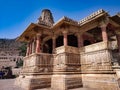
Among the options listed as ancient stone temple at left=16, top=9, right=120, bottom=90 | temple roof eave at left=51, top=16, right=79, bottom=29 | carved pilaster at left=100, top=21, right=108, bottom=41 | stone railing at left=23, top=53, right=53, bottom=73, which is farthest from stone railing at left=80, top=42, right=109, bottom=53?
stone railing at left=23, top=53, right=53, bottom=73

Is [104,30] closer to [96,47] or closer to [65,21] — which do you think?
[96,47]

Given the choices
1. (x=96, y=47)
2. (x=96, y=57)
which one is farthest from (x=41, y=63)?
(x=96, y=47)

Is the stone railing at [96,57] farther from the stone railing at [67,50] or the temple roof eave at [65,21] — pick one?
the temple roof eave at [65,21]

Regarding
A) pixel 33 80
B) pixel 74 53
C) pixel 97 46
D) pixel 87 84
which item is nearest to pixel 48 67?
pixel 33 80

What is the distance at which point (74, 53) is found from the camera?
1194cm

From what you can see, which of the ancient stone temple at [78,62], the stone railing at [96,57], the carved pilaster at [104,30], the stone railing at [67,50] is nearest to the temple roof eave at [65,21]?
the ancient stone temple at [78,62]

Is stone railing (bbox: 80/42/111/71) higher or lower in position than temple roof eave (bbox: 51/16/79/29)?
lower

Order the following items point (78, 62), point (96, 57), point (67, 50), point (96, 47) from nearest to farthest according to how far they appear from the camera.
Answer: point (96, 57), point (96, 47), point (67, 50), point (78, 62)

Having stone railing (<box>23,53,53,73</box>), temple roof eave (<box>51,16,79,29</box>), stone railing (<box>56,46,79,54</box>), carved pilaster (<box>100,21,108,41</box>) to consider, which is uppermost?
temple roof eave (<box>51,16,79,29</box>)

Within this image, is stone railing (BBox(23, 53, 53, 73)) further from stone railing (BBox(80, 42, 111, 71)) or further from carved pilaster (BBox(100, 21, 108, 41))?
carved pilaster (BBox(100, 21, 108, 41))

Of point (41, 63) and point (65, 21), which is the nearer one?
point (65, 21)

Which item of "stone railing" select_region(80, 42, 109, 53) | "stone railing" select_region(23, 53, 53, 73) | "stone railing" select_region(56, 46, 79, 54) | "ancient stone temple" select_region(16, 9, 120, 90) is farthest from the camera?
"stone railing" select_region(23, 53, 53, 73)

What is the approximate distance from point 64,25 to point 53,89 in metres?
6.50

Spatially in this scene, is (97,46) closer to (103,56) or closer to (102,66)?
(103,56)
